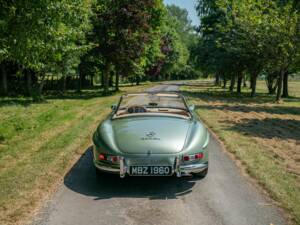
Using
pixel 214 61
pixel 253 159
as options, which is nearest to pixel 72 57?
pixel 214 61

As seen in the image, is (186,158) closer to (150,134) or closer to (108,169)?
(150,134)

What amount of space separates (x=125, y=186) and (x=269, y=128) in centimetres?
803

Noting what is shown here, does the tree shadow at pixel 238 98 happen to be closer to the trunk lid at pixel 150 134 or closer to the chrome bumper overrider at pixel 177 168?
the trunk lid at pixel 150 134

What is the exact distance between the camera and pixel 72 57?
78.6 feet

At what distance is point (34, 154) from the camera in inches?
307

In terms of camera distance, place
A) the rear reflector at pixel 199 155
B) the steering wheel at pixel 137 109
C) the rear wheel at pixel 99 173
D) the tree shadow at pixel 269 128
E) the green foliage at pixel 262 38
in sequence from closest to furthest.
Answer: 1. the rear reflector at pixel 199 155
2. the rear wheel at pixel 99 173
3. the steering wheel at pixel 137 109
4. the tree shadow at pixel 269 128
5. the green foliage at pixel 262 38

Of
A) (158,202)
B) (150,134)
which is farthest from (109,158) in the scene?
(158,202)

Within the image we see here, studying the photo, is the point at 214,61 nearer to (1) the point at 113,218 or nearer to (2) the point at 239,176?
(2) the point at 239,176

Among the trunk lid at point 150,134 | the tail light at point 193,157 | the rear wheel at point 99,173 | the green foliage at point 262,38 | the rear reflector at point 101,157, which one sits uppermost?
the green foliage at point 262,38

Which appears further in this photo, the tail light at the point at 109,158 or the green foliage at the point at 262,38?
the green foliage at the point at 262,38

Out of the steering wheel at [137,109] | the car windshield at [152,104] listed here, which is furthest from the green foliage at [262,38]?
the steering wheel at [137,109]

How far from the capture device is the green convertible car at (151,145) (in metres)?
5.27

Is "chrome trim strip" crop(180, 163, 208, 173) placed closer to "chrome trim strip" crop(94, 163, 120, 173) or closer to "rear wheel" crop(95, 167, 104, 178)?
"chrome trim strip" crop(94, 163, 120, 173)

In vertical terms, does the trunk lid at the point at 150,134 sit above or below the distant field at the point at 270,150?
above
